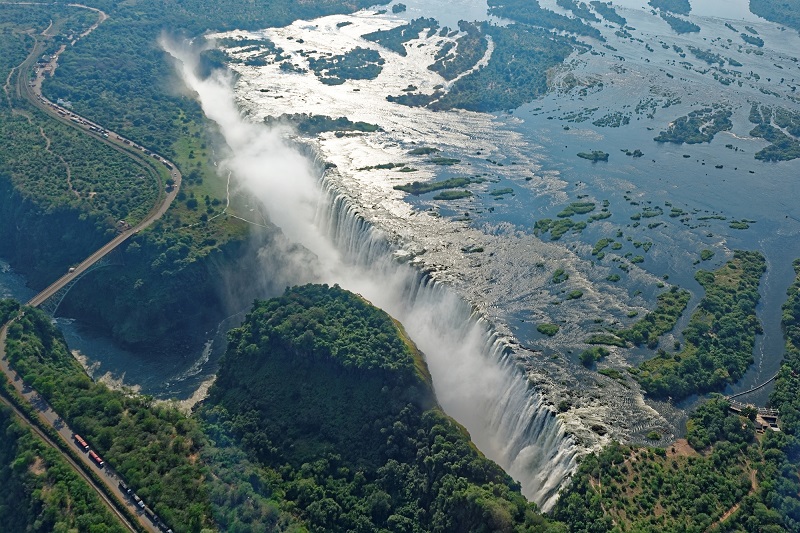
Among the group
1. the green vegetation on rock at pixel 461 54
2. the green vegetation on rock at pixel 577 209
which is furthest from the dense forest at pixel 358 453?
the green vegetation on rock at pixel 461 54

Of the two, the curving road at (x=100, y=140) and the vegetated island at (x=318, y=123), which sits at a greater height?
the vegetated island at (x=318, y=123)

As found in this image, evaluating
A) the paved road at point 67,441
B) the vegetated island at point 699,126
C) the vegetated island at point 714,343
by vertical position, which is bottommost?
the paved road at point 67,441

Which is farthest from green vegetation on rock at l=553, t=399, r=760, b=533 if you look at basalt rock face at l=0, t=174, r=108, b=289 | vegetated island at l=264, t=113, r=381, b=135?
vegetated island at l=264, t=113, r=381, b=135

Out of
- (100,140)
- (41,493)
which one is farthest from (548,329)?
(100,140)

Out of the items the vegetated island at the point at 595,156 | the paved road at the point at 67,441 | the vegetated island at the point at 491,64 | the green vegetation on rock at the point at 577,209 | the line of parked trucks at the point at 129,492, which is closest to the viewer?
the line of parked trucks at the point at 129,492

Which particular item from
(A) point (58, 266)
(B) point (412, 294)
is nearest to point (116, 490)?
(B) point (412, 294)

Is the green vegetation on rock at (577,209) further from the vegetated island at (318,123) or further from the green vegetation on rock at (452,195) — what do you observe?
the vegetated island at (318,123)

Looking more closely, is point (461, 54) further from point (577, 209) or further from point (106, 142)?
point (106, 142)
